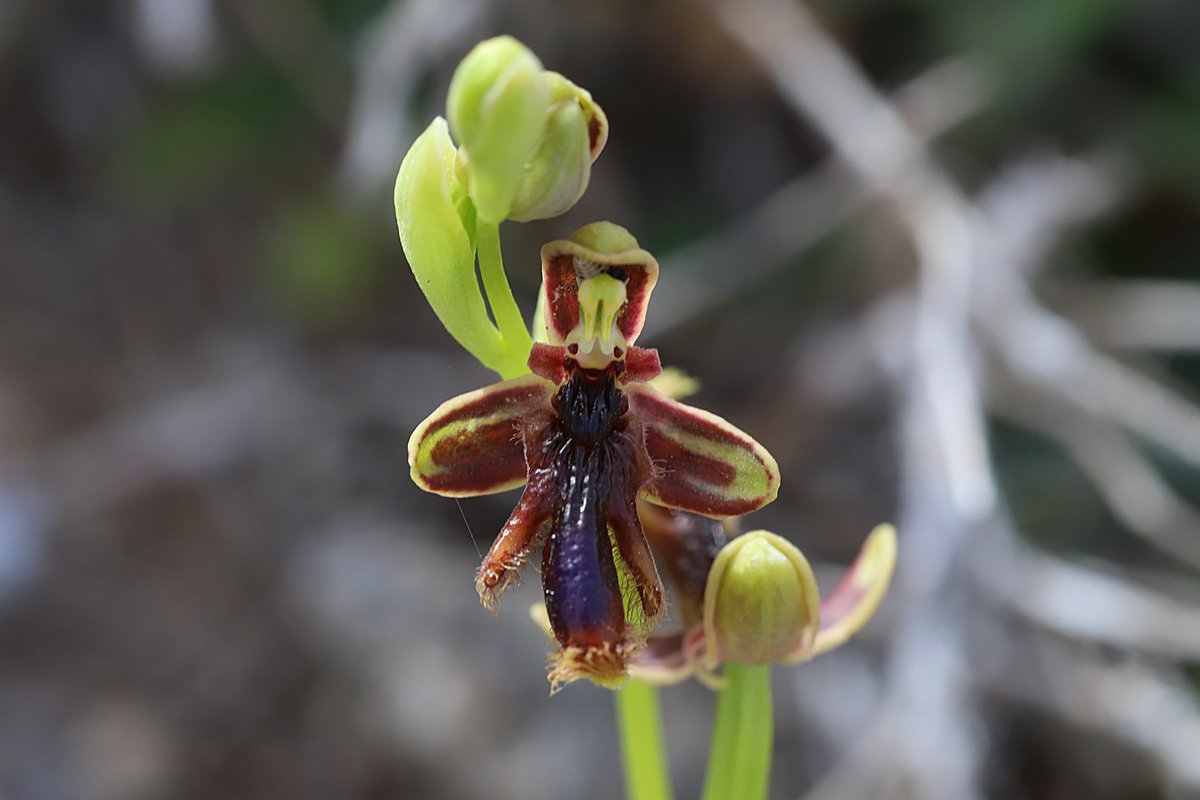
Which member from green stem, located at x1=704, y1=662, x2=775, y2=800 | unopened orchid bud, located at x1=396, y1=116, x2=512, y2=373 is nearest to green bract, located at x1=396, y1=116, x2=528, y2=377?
unopened orchid bud, located at x1=396, y1=116, x2=512, y2=373

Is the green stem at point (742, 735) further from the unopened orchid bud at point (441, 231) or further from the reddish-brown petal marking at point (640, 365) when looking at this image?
the unopened orchid bud at point (441, 231)

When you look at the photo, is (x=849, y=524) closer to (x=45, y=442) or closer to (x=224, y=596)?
(x=224, y=596)

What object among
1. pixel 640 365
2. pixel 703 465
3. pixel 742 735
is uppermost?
pixel 640 365

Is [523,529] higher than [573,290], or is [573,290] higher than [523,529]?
[573,290]

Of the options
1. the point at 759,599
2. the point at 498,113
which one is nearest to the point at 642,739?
the point at 759,599

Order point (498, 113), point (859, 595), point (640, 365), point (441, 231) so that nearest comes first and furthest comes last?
point (498, 113)
point (441, 231)
point (640, 365)
point (859, 595)

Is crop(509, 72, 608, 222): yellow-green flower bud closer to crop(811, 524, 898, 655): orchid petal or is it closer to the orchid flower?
the orchid flower

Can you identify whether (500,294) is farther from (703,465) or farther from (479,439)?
(703,465)

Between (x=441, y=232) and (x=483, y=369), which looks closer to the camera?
(x=441, y=232)

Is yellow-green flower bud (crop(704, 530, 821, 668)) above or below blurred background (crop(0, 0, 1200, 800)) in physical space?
below
